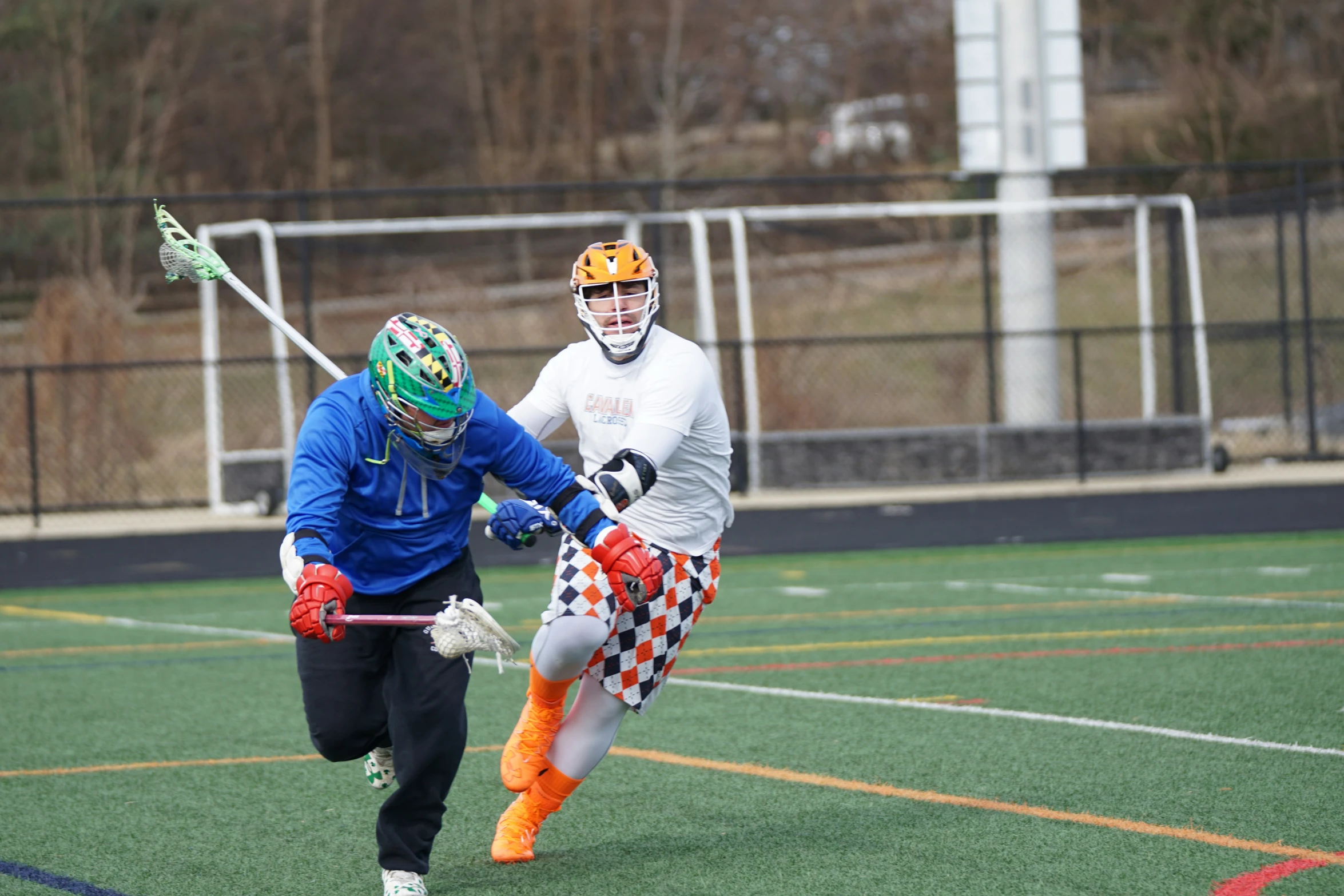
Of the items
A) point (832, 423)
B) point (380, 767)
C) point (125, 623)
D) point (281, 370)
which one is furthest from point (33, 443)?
point (380, 767)

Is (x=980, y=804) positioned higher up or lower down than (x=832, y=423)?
lower down

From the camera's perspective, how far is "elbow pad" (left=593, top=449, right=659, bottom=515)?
491 centimetres

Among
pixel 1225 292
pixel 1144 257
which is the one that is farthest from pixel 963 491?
pixel 1225 292

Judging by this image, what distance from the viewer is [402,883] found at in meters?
4.60

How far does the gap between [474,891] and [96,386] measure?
15.8 metres

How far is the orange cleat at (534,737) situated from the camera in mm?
5176

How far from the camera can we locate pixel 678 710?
746cm

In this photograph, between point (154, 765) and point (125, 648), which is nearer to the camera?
point (154, 765)

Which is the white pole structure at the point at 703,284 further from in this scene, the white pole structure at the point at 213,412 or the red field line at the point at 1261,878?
the red field line at the point at 1261,878

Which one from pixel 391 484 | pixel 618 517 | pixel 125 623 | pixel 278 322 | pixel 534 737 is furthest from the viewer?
pixel 125 623

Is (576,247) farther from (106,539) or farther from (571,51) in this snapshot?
(106,539)

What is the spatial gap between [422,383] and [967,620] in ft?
20.1

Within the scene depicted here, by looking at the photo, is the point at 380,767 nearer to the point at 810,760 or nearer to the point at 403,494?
the point at 403,494

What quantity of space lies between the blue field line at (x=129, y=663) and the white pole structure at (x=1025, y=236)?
1093 cm
